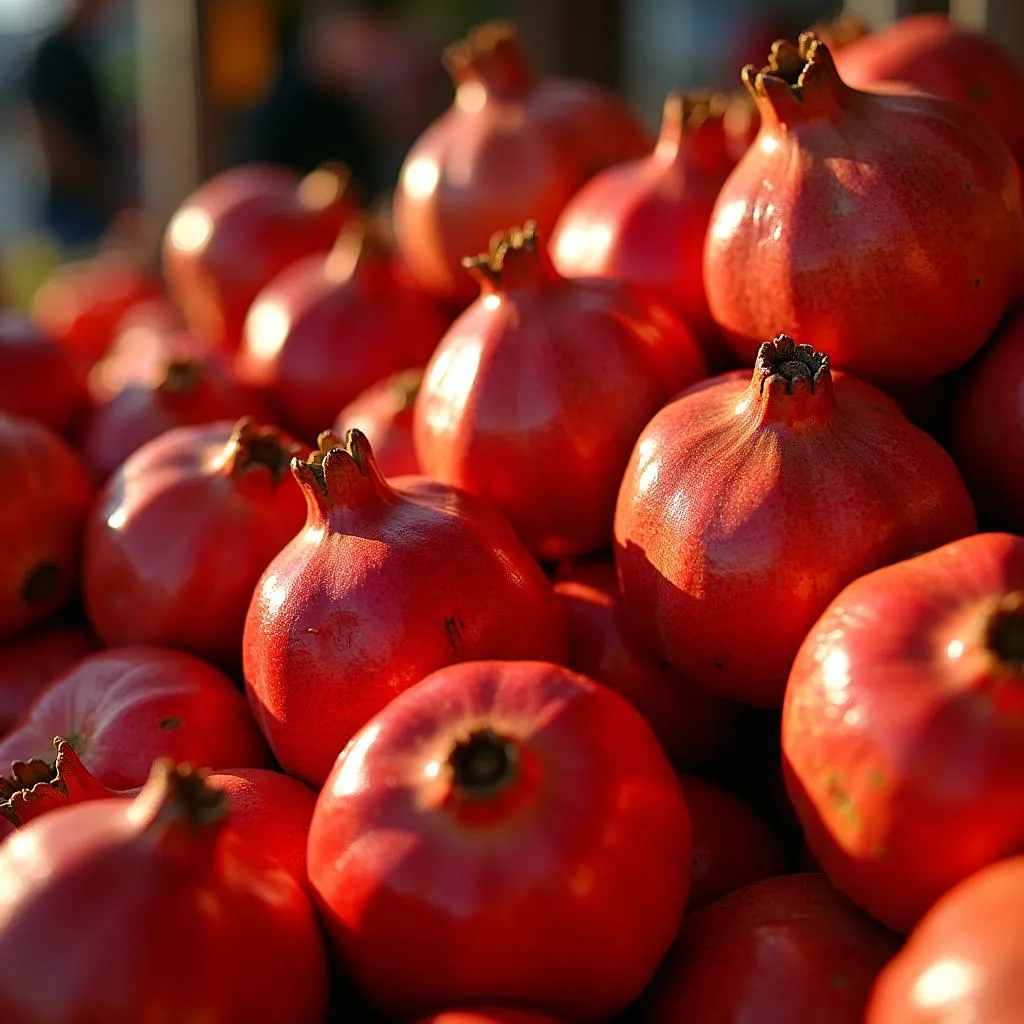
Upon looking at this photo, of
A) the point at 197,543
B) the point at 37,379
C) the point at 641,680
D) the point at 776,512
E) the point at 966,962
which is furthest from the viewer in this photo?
the point at 37,379

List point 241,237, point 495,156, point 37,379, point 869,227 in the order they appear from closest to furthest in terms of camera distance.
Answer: point 869,227 → point 495,156 → point 37,379 → point 241,237

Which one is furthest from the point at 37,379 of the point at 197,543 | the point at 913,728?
the point at 913,728

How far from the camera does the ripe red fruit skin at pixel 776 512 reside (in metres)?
1.17

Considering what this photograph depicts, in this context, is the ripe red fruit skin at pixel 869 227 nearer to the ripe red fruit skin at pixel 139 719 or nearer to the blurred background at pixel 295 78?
the ripe red fruit skin at pixel 139 719

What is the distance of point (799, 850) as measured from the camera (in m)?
1.38

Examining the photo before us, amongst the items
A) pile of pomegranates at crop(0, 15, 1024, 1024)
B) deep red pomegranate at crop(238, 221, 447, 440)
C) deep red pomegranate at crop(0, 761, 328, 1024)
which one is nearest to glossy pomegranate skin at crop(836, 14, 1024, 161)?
pile of pomegranates at crop(0, 15, 1024, 1024)

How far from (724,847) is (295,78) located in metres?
6.59

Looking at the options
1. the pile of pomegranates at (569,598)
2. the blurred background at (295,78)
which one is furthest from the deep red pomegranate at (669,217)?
the blurred background at (295,78)

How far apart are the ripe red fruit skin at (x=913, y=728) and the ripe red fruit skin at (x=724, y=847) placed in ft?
0.84

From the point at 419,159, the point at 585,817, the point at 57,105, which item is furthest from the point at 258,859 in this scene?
the point at 57,105

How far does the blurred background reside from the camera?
4.32m

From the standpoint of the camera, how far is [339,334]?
6.63 feet

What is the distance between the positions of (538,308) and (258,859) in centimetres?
74

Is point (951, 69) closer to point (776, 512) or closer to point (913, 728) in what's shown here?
point (776, 512)
